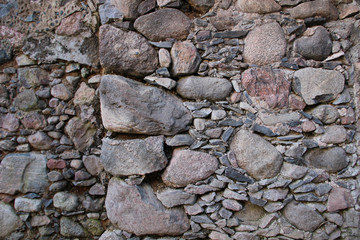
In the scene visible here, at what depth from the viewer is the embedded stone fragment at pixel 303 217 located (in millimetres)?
1421

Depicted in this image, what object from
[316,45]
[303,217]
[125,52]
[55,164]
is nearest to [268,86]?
[316,45]

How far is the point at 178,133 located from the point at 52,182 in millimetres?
930

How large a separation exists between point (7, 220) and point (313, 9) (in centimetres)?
231

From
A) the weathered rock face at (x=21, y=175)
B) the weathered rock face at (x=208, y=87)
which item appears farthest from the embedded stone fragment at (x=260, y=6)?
the weathered rock face at (x=21, y=175)

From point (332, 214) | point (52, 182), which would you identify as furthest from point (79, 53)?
point (332, 214)

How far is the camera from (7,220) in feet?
5.49

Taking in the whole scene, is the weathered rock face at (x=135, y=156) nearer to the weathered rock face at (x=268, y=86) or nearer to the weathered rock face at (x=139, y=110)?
the weathered rock face at (x=139, y=110)

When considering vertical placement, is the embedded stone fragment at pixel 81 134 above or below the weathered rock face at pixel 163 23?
below

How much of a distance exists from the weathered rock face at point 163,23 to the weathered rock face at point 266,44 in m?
0.39

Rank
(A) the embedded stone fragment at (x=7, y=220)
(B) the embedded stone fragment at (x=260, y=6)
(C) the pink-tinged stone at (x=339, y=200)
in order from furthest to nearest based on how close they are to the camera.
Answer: (A) the embedded stone fragment at (x=7, y=220), (B) the embedded stone fragment at (x=260, y=6), (C) the pink-tinged stone at (x=339, y=200)

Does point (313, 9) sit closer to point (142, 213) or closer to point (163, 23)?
point (163, 23)

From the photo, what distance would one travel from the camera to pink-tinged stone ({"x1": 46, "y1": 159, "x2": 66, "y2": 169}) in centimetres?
170

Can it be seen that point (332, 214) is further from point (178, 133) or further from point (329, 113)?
point (178, 133)

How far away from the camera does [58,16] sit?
173 centimetres
